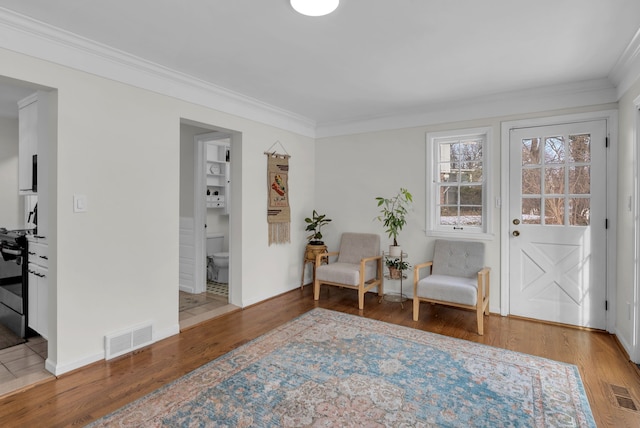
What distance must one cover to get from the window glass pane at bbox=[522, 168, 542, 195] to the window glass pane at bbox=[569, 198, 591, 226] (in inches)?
12.8

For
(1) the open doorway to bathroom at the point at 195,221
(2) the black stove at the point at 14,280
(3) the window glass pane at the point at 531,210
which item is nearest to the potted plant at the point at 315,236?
(1) the open doorway to bathroom at the point at 195,221

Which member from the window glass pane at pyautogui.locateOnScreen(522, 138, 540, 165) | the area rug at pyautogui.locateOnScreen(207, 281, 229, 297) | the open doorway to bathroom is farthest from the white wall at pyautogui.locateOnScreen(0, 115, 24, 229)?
the window glass pane at pyautogui.locateOnScreen(522, 138, 540, 165)

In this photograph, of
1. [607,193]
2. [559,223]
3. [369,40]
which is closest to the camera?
[369,40]

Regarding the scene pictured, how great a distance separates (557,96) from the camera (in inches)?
136

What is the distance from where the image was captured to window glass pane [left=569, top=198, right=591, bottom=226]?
3.35 m

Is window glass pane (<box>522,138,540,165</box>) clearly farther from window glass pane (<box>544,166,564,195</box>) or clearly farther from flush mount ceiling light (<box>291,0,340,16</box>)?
flush mount ceiling light (<box>291,0,340,16</box>)

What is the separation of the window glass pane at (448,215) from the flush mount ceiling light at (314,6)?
113 inches

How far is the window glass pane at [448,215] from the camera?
4.16 meters

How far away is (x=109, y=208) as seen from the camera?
269cm

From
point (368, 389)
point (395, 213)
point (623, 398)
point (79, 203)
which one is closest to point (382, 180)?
point (395, 213)

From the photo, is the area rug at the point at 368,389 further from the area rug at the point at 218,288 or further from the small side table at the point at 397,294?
the area rug at the point at 218,288

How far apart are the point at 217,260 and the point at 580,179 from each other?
4563mm

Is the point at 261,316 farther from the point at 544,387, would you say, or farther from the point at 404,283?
the point at 544,387

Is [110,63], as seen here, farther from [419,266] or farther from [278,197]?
[419,266]
